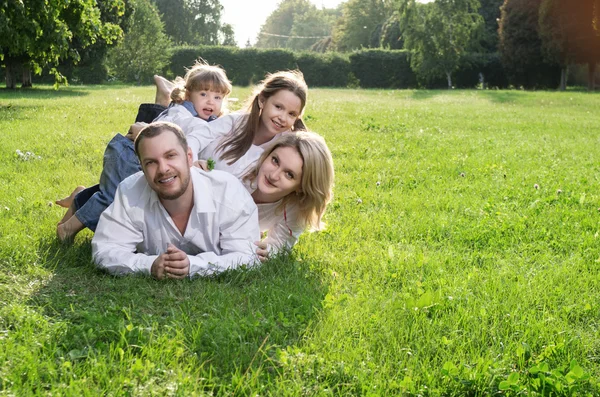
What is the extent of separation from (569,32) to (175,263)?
3406cm

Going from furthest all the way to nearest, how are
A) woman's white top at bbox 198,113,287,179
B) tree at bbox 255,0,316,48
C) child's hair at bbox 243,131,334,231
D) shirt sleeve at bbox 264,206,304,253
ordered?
tree at bbox 255,0,316,48 → woman's white top at bbox 198,113,287,179 → shirt sleeve at bbox 264,206,304,253 → child's hair at bbox 243,131,334,231

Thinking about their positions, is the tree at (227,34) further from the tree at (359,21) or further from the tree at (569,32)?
the tree at (569,32)

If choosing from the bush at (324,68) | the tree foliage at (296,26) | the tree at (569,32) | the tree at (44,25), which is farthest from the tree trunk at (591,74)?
the tree foliage at (296,26)

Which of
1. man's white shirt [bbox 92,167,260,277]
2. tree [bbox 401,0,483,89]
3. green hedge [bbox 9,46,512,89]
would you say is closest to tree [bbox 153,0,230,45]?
green hedge [bbox 9,46,512,89]

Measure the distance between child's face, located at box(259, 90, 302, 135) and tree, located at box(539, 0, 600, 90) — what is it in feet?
105

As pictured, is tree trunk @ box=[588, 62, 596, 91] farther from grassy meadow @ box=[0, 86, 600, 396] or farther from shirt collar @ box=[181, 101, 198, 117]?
shirt collar @ box=[181, 101, 198, 117]

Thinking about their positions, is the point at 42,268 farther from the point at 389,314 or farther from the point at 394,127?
the point at 394,127

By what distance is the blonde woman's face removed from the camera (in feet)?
14.0

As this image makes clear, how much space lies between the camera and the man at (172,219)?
3.75 metres

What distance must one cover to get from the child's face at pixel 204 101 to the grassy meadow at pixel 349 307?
1483 mm

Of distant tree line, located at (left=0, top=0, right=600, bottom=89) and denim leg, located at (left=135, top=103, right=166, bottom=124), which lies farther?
distant tree line, located at (left=0, top=0, right=600, bottom=89)

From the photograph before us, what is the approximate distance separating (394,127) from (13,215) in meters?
8.50

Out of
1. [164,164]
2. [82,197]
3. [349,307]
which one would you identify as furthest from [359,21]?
[349,307]

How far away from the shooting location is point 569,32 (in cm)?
3288
